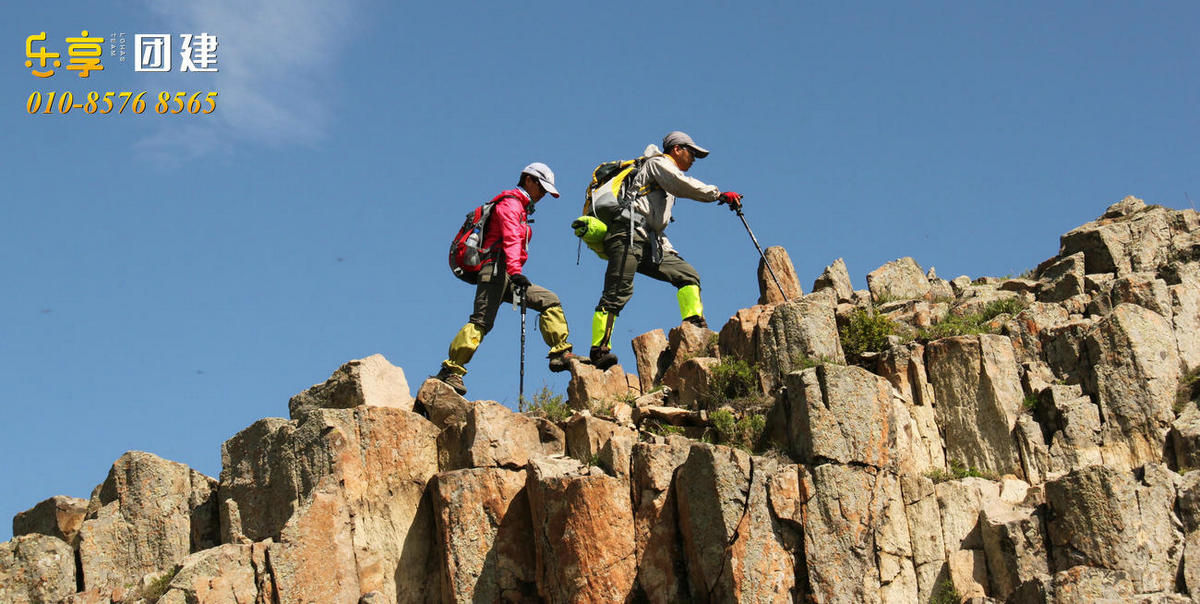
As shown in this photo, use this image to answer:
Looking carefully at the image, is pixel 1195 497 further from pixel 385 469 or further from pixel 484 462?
pixel 385 469

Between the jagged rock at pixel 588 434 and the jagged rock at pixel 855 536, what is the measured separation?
3.31 meters

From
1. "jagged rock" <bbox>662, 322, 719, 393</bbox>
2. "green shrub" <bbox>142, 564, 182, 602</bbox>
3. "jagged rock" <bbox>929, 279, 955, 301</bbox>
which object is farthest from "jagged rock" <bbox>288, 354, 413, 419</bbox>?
"jagged rock" <bbox>929, 279, 955, 301</bbox>

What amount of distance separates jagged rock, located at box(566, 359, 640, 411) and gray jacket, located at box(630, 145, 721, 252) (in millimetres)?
2635

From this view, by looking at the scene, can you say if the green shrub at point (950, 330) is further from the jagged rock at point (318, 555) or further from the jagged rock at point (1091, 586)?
the jagged rock at point (318, 555)

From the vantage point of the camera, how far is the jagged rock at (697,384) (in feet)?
72.6

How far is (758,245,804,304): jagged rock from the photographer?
26188 mm

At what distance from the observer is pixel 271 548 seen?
19625 millimetres

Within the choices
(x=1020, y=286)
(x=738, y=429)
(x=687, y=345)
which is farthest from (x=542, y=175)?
(x=1020, y=286)

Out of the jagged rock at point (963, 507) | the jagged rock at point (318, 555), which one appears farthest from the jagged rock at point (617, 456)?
the jagged rock at point (963, 507)

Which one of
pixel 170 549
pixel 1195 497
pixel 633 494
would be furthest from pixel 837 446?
pixel 170 549

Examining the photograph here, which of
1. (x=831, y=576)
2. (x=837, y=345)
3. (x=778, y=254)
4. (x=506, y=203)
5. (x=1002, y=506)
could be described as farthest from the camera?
(x=778, y=254)

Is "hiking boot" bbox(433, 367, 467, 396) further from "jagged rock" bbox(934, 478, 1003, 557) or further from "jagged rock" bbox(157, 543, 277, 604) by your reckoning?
"jagged rock" bbox(934, 478, 1003, 557)

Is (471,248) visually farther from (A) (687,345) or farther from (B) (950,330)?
(B) (950,330)

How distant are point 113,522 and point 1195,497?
596 inches
